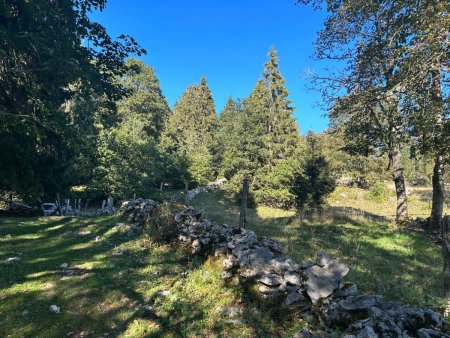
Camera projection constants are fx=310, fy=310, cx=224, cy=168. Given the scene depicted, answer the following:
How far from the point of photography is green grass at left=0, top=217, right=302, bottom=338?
5.04 metres

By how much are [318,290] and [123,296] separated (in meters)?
3.91

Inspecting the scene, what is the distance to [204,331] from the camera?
16.1 ft

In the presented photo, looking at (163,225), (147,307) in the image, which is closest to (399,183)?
(163,225)

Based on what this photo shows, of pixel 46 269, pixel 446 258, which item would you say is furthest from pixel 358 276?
pixel 46 269

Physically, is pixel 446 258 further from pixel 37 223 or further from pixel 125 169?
pixel 125 169

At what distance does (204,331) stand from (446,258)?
429cm

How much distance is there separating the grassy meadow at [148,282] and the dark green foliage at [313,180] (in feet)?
33.8

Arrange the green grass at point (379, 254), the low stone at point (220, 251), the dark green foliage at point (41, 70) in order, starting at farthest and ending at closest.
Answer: the dark green foliage at point (41, 70)
the low stone at point (220, 251)
the green grass at point (379, 254)

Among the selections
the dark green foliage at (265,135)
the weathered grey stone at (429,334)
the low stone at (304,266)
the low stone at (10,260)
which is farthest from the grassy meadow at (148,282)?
the dark green foliage at (265,135)

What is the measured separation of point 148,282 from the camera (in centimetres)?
706

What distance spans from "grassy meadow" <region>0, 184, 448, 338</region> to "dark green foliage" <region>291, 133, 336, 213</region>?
1029 centimetres

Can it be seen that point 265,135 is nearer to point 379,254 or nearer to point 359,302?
point 379,254

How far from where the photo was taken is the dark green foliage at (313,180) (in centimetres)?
2330

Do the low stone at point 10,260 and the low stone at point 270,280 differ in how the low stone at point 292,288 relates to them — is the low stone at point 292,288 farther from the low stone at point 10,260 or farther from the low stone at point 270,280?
the low stone at point 10,260
